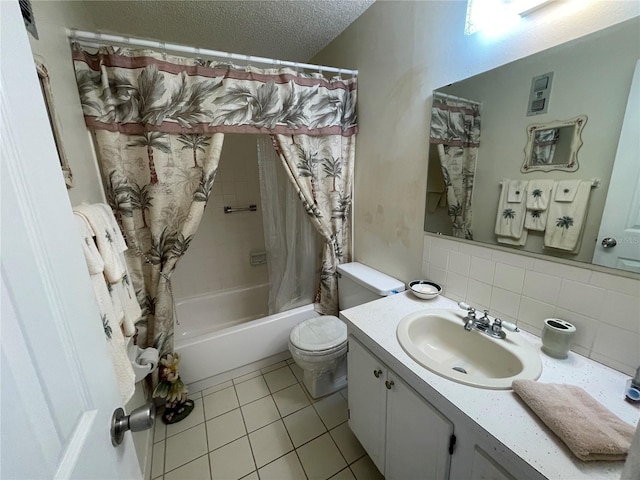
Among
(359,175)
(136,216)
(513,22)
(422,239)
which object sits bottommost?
(422,239)

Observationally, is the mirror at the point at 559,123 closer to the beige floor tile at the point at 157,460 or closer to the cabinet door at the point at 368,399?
the cabinet door at the point at 368,399

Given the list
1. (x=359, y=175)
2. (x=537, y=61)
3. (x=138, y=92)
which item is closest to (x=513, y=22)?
(x=537, y=61)

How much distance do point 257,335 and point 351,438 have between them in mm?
881

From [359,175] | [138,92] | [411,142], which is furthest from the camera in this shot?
[359,175]

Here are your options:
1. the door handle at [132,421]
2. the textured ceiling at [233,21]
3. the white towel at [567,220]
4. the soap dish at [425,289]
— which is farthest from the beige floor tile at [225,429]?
the textured ceiling at [233,21]

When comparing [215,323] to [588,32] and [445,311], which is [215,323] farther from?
[588,32]

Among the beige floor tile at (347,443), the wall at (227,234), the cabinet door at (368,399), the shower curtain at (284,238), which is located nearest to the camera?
the cabinet door at (368,399)

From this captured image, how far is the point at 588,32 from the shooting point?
824mm

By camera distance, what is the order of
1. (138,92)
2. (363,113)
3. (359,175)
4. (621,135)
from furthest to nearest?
(359,175)
(363,113)
(138,92)
(621,135)

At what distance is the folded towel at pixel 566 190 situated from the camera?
0.89 m

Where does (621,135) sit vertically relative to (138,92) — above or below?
below

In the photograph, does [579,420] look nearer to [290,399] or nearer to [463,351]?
[463,351]

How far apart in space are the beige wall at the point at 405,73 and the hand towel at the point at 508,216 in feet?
1.31

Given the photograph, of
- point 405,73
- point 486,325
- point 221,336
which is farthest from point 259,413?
point 405,73
